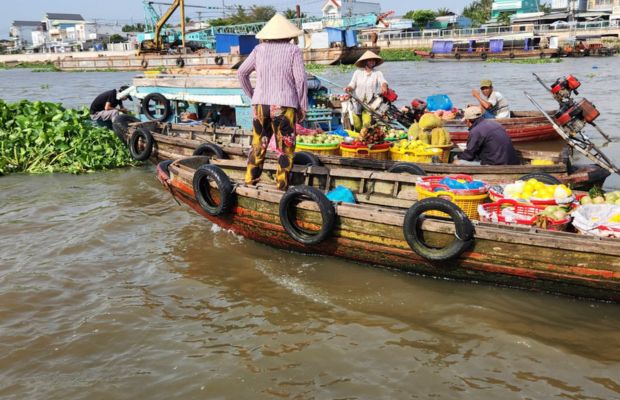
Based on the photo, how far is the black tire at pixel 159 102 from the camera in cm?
1138

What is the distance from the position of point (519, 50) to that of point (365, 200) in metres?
41.6

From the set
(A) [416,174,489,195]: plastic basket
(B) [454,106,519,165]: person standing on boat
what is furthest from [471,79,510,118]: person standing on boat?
(A) [416,174,489,195]: plastic basket

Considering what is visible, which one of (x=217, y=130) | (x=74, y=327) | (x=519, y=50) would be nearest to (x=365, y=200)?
(x=74, y=327)

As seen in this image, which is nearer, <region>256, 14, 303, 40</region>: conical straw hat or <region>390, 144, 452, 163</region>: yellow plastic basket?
<region>256, 14, 303, 40</region>: conical straw hat

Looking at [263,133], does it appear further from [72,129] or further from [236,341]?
[72,129]

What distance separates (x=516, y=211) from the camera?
505cm

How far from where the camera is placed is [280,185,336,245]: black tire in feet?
17.8

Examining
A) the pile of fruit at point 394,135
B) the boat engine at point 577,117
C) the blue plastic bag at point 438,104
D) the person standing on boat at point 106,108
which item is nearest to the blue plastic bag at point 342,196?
the pile of fruit at point 394,135

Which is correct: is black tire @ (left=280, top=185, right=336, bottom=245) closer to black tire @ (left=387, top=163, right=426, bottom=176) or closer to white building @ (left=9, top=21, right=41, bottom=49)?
black tire @ (left=387, top=163, right=426, bottom=176)

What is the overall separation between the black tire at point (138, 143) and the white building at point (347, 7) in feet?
216

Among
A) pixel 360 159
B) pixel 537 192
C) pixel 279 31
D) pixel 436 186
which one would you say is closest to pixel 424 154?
pixel 360 159

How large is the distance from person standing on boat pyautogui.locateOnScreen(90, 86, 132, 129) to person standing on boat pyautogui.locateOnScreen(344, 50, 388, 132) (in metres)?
5.53

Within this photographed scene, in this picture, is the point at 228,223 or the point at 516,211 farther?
the point at 228,223

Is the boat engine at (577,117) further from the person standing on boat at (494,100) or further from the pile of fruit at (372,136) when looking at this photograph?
the pile of fruit at (372,136)
